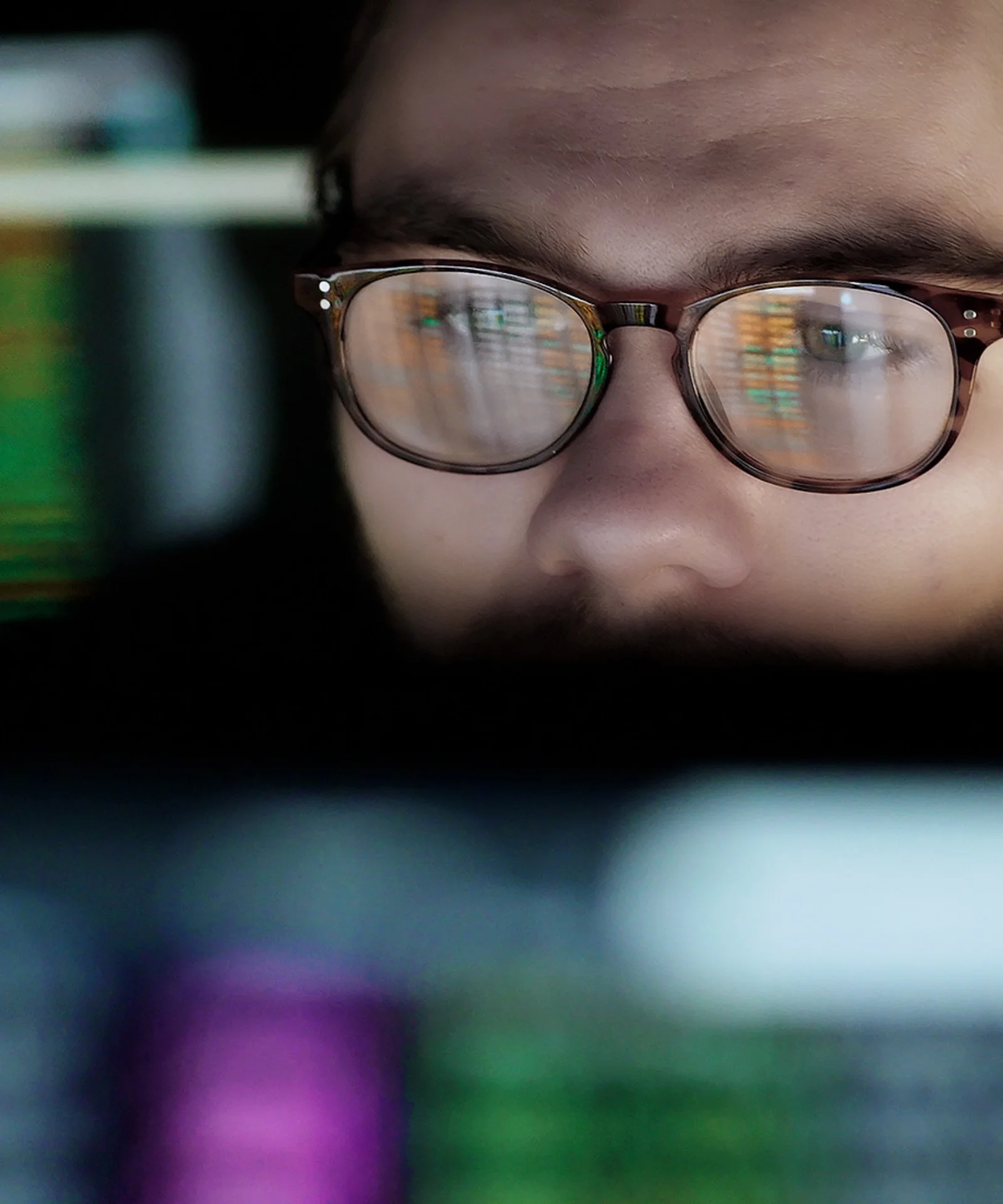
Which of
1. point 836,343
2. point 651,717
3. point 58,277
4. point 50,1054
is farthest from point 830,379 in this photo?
point 58,277

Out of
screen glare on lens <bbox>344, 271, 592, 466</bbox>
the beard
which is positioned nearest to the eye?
screen glare on lens <bbox>344, 271, 592, 466</bbox>

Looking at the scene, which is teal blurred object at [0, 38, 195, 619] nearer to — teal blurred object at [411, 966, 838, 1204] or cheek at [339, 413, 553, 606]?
cheek at [339, 413, 553, 606]

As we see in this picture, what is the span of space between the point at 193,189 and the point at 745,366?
2.68 feet

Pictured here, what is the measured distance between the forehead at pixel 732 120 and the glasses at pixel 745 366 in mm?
65

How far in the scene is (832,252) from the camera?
929mm

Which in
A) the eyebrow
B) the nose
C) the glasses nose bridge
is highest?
the eyebrow

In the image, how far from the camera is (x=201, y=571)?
89 centimetres

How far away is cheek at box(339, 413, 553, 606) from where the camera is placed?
1037mm

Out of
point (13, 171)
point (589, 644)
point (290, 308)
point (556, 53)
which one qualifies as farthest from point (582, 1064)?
point (290, 308)

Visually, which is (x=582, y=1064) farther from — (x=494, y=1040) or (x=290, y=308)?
(x=290, y=308)

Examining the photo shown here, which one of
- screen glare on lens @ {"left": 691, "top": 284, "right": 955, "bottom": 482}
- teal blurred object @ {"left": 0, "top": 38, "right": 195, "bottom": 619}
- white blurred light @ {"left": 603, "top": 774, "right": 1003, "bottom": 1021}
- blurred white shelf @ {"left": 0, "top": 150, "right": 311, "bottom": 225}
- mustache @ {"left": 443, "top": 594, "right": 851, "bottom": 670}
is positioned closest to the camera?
white blurred light @ {"left": 603, "top": 774, "right": 1003, "bottom": 1021}

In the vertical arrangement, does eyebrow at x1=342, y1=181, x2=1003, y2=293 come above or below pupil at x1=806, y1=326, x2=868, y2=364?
above

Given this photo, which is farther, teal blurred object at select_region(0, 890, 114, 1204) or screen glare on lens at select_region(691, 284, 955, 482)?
screen glare on lens at select_region(691, 284, 955, 482)

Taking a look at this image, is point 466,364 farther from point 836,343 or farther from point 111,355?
point 111,355
